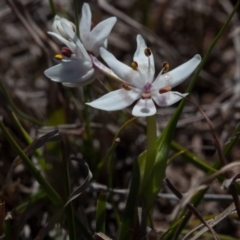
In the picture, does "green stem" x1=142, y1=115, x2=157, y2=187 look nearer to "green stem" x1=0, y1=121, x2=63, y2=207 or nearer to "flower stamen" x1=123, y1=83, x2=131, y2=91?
"flower stamen" x1=123, y1=83, x2=131, y2=91

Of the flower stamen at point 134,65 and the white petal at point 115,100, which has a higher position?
the flower stamen at point 134,65

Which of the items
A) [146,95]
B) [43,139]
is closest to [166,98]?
[146,95]

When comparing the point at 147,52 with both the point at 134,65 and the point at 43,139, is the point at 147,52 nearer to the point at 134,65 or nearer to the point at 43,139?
the point at 134,65

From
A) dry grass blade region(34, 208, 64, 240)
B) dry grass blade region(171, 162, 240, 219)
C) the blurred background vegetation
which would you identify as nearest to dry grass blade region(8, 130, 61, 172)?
the blurred background vegetation

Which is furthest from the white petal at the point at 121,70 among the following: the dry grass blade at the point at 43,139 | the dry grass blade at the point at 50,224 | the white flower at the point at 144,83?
the dry grass blade at the point at 50,224

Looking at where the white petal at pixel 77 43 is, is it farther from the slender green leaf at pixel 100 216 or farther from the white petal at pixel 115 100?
the slender green leaf at pixel 100 216

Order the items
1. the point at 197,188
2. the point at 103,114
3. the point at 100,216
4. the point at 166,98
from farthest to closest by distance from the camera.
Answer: the point at 103,114
the point at 100,216
the point at 166,98
the point at 197,188
